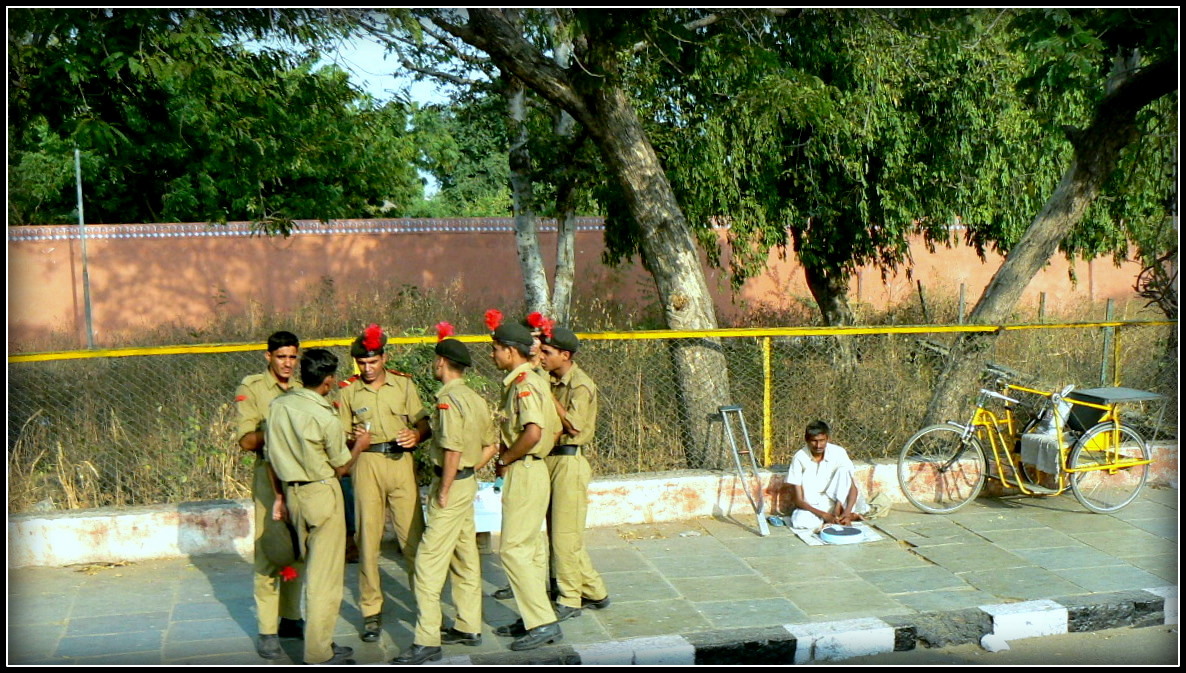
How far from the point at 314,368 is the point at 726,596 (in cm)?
285

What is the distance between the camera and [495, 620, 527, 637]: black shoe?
575 cm

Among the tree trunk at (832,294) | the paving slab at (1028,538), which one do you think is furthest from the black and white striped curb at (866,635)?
the tree trunk at (832,294)

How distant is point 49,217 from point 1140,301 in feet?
69.8

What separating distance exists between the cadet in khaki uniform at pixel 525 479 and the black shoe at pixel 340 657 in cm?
84

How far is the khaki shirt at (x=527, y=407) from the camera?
5.57m

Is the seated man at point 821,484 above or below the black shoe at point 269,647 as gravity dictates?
above

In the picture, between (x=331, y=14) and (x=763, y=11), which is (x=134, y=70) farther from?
(x=763, y=11)

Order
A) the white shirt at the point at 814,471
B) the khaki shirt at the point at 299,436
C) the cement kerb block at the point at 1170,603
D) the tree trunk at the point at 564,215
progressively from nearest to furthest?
the khaki shirt at the point at 299,436 < the cement kerb block at the point at 1170,603 < the white shirt at the point at 814,471 < the tree trunk at the point at 564,215

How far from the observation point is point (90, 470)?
7430mm

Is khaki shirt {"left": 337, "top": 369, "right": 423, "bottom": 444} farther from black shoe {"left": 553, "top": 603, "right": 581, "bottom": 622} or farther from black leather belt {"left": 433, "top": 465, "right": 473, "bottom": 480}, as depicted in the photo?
black shoe {"left": 553, "top": 603, "right": 581, "bottom": 622}

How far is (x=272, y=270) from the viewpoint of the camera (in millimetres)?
20344

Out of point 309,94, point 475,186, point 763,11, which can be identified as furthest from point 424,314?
point 475,186

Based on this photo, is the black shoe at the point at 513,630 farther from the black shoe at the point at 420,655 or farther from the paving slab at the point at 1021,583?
the paving slab at the point at 1021,583

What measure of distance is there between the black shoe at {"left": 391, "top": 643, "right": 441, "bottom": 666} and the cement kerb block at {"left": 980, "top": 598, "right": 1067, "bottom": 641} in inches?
124
